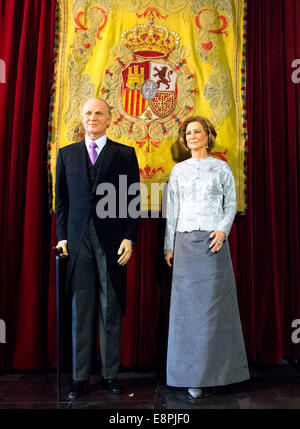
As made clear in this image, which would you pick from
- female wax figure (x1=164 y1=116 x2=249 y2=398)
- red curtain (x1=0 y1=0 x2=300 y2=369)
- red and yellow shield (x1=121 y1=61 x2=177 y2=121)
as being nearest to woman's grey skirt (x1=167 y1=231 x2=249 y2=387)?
female wax figure (x1=164 y1=116 x2=249 y2=398)

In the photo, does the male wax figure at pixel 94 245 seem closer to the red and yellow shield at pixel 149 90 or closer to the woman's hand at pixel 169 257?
the woman's hand at pixel 169 257

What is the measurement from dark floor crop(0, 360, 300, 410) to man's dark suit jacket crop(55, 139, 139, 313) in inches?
20.5

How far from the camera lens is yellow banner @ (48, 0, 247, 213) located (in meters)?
2.92

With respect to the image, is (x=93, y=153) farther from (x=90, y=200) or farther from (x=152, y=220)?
(x=152, y=220)

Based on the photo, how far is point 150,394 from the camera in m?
2.45

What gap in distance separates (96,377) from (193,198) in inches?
50.8

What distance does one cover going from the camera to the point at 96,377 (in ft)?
8.96

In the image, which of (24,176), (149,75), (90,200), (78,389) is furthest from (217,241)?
(24,176)

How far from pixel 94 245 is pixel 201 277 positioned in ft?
2.08

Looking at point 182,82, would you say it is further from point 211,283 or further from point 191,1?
point 211,283

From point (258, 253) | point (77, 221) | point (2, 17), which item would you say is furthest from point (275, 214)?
point (2, 17)

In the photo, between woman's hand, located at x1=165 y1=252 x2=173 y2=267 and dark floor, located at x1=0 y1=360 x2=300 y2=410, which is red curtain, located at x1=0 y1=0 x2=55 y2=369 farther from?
woman's hand, located at x1=165 y1=252 x2=173 y2=267

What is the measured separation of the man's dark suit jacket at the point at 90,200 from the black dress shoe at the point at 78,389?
0.49 m

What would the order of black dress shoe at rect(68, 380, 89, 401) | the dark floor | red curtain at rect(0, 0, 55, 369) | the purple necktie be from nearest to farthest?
1. the dark floor
2. black dress shoe at rect(68, 380, 89, 401)
3. the purple necktie
4. red curtain at rect(0, 0, 55, 369)
